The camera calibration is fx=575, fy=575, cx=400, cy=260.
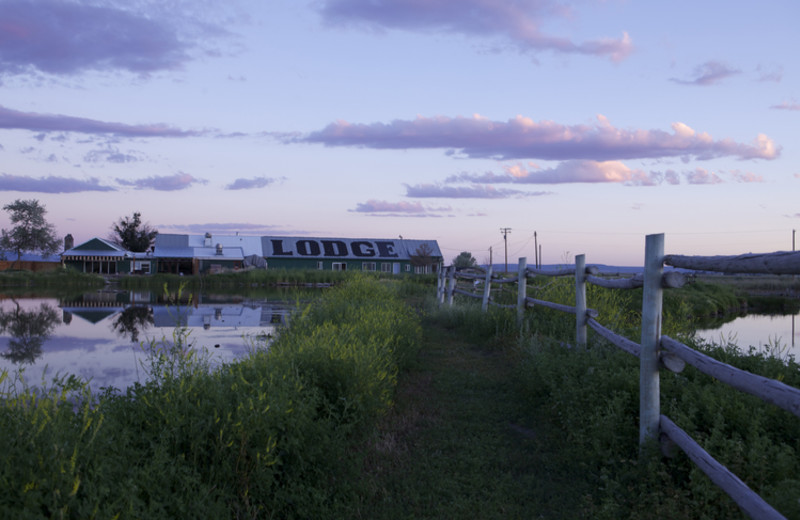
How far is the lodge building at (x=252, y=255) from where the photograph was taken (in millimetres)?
52719

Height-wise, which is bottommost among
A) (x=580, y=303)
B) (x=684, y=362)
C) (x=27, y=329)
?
(x=27, y=329)

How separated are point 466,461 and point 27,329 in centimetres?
1582

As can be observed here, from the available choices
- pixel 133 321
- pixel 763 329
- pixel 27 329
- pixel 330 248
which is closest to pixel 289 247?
pixel 330 248

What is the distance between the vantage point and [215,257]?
173 ft

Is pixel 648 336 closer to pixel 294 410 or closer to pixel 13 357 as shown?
pixel 294 410

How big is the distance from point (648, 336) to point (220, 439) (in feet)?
10.3

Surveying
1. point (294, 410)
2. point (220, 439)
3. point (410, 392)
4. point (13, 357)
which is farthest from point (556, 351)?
point (13, 357)

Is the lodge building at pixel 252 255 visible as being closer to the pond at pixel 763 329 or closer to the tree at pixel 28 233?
the tree at pixel 28 233

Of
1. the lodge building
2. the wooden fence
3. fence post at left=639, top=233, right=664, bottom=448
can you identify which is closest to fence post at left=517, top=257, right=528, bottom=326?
the wooden fence

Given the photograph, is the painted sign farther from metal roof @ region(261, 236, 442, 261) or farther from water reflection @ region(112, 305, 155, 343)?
water reflection @ region(112, 305, 155, 343)

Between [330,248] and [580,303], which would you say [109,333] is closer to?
[580,303]

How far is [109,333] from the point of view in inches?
624

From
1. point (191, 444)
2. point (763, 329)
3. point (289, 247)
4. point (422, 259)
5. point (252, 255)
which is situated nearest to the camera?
point (191, 444)

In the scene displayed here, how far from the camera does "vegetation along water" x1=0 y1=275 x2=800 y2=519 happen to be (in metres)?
2.98
